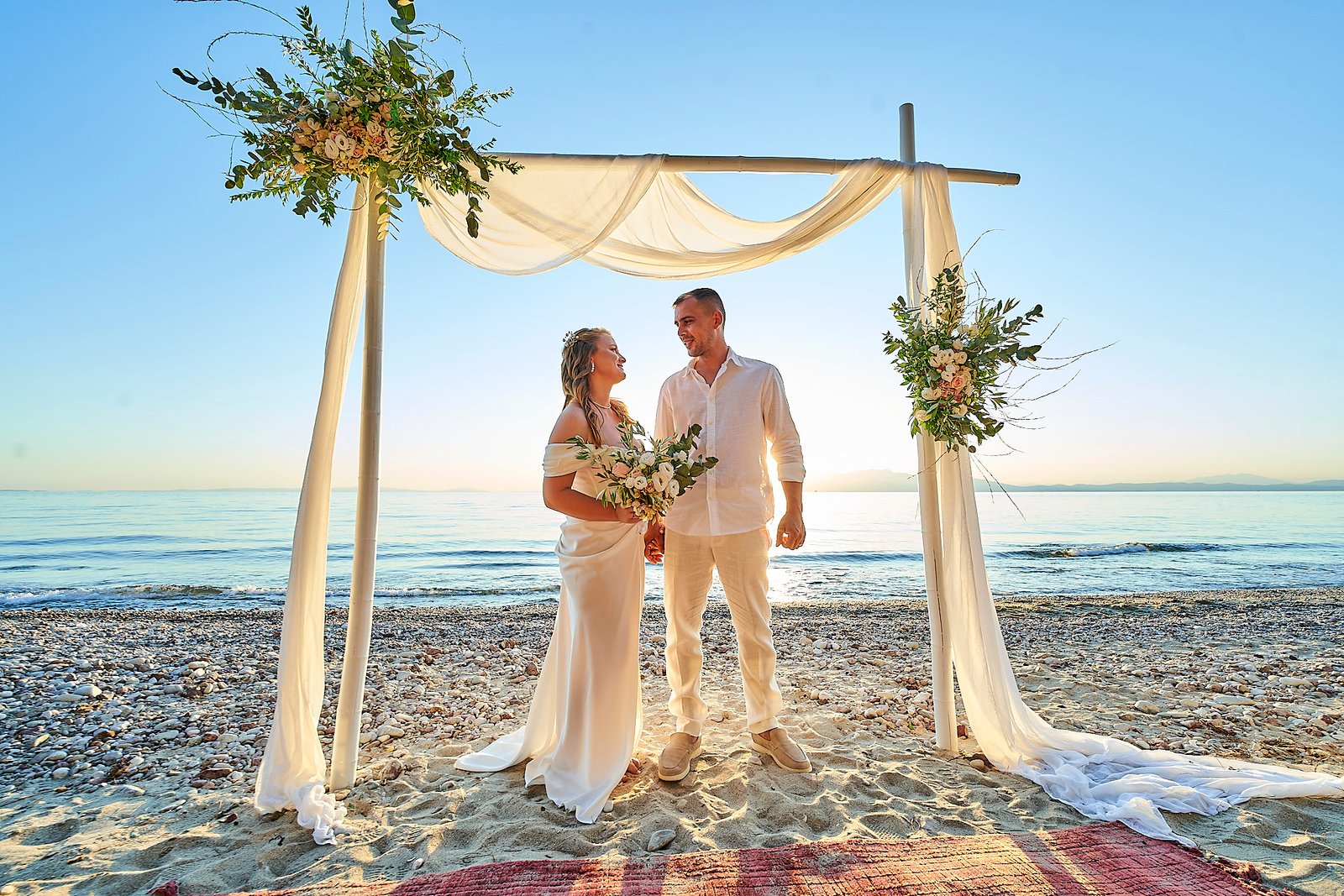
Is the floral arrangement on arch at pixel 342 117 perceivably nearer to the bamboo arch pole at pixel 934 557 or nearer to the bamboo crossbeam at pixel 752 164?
the bamboo crossbeam at pixel 752 164

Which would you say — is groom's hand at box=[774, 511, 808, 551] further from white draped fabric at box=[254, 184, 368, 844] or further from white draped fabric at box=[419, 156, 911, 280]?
white draped fabric at box=[254, 184, 368, 844]

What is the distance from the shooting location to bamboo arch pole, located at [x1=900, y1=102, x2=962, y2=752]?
12.5 ft

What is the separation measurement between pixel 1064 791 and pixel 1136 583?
12.9 m

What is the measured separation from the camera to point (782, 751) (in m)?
3.54

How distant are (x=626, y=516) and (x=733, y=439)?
76 cm

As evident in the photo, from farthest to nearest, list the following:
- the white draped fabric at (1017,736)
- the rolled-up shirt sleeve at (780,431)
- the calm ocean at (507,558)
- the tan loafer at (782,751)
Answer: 1. the calm ocean at (507,558)
2. the rolled-up shirt sleeve at (780,431)
3. the tan loafer at (782,751)
4. the white draped fabric at (1017,736)

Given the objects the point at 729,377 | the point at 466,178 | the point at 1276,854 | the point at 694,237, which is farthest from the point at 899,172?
the point at 1276,854

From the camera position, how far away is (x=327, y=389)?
329cm

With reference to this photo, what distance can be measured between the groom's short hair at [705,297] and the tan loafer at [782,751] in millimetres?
2266

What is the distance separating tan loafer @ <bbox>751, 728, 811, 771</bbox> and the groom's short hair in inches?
89.2

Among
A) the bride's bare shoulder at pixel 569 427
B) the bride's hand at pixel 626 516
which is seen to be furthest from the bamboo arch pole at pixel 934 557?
the bride's bare shoulder at pixel 569 427

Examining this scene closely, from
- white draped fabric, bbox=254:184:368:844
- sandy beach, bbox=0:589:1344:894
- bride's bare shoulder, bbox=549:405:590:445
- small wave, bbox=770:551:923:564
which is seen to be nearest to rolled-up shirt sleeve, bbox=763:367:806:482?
bride's bare shoulder, bbox=549:405:590:445

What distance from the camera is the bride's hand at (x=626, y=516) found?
10.4 feet

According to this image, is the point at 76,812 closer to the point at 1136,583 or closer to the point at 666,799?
the point at 666,799
